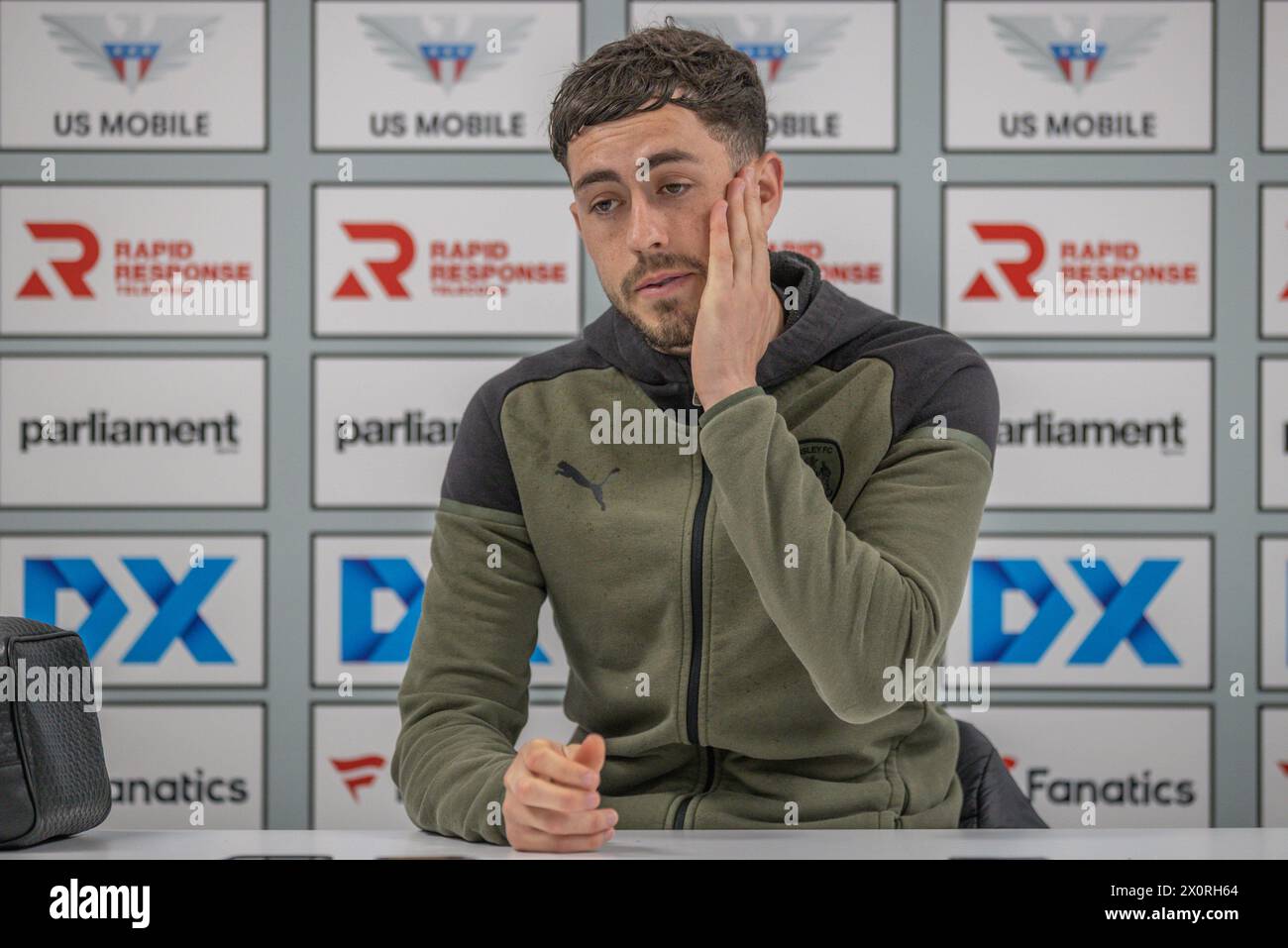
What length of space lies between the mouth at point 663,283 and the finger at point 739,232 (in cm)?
7

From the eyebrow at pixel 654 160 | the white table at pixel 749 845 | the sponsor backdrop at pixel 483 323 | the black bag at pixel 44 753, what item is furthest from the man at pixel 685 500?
the sponsor backdrop at pixel 483 323

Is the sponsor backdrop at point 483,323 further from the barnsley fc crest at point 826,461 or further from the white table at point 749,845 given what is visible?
the white table at point 749,845

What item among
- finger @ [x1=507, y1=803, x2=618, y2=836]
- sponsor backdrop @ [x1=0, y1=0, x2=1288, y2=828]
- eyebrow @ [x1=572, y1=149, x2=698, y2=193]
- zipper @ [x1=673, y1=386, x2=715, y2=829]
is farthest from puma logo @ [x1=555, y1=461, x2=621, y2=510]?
sponsor backdrop @ [x1=0, y1=0, x2=1288, y2=828]

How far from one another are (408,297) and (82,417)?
0.72m

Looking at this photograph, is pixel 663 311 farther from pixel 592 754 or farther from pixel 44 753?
pixel 44 753

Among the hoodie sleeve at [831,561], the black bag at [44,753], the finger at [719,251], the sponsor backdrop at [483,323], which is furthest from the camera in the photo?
the sponsor backdrop at [483,323]

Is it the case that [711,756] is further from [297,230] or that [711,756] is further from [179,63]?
[179,63]

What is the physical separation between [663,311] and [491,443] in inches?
9.9

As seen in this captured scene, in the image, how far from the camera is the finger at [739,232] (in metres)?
1.17

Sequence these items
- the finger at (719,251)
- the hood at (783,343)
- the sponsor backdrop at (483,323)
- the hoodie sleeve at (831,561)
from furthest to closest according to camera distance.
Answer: the sponsor backdrop at (483,323)
the hood at (783,343)
the finger at (719,251)
the hoodie sleeve at (831,561)

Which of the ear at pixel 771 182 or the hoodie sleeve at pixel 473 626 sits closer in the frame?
the hoodie sleeve at pixel 473 626

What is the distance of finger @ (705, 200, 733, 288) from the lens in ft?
3.77

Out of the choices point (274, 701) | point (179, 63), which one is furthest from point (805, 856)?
point (179, 63)
